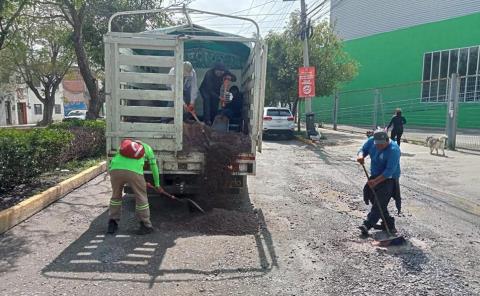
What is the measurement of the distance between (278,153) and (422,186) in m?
5.76

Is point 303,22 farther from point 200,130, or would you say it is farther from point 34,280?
point 34,280

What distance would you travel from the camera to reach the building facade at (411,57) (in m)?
23.7

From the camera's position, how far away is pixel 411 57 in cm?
2778

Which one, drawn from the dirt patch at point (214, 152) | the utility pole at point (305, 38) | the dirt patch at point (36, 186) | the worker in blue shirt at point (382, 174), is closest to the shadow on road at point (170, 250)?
the dirt patch at point (214, 152)

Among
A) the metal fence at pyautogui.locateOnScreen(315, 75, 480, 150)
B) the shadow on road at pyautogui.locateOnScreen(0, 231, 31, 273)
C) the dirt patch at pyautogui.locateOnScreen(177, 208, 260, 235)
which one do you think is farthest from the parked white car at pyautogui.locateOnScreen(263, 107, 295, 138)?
the shadow on road at pyautogui.locateOnScreen(0, 231, 31, 273)

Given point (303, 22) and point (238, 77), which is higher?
point (303, 22)

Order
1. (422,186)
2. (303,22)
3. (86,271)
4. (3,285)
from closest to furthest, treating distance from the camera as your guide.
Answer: (3,285) < (86,271) < (422,186) < (303,22)

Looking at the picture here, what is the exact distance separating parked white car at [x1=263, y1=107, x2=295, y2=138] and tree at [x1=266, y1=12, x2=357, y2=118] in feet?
11.0

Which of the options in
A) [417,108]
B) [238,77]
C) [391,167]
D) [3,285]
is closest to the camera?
[3,285]

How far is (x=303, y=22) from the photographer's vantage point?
683 inches

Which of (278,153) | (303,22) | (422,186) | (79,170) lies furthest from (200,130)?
(303,22)

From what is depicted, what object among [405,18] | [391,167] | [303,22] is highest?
[405,18]

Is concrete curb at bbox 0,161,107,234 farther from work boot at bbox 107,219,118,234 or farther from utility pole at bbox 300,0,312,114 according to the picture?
utility pole at bbox 300,0,312,114

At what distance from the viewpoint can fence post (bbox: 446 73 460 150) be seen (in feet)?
43.7
